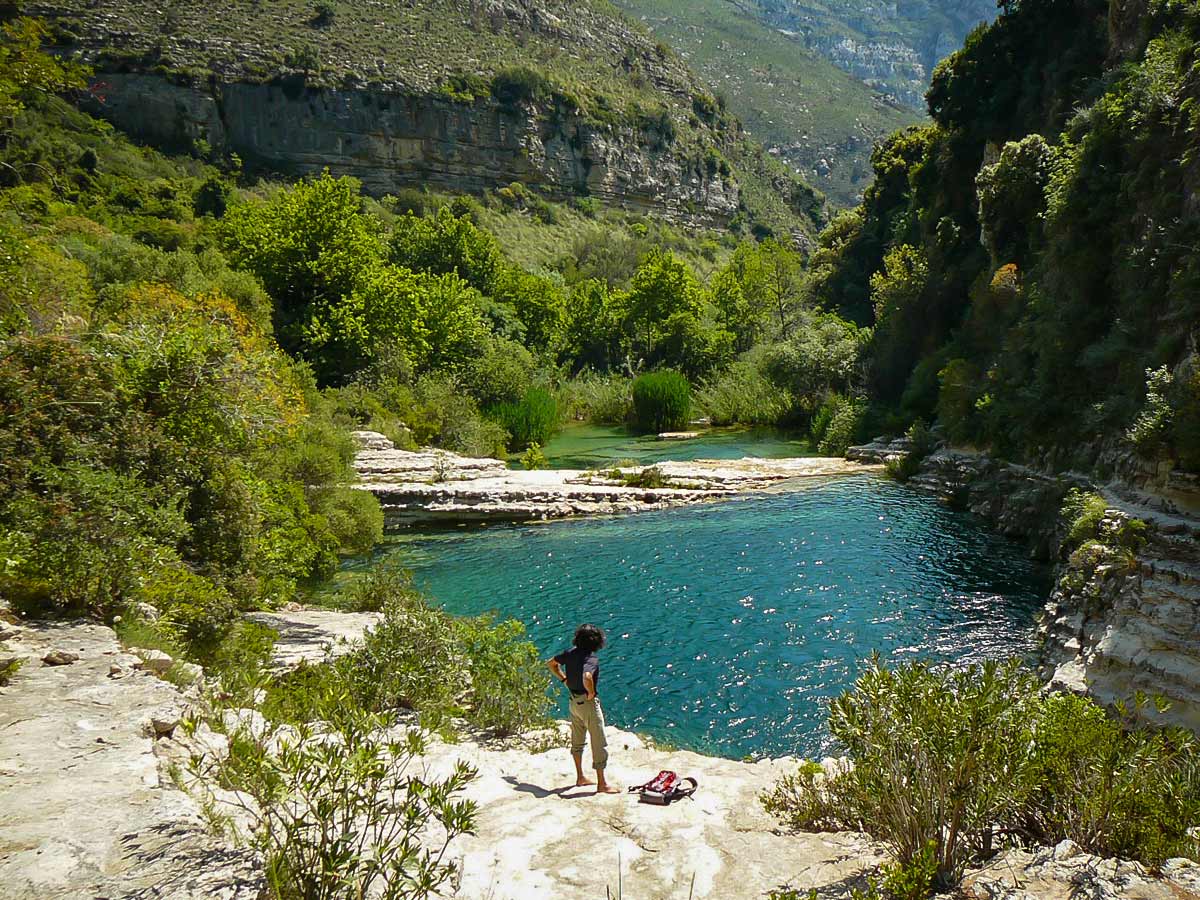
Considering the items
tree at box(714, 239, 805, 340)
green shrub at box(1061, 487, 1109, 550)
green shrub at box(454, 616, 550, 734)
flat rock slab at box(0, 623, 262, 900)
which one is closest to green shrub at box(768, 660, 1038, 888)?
flat rock slab at box(0, 623, 262, 900)

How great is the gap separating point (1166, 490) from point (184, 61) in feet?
285

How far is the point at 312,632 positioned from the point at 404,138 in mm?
81941

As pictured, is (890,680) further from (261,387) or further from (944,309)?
(944,309)

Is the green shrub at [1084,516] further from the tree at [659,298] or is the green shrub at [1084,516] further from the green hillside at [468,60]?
the green hillside at [468,60]

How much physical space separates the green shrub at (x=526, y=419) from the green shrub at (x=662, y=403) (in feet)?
23.9

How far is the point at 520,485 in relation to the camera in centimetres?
2488

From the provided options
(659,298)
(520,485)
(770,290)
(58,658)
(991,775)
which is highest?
(770,290)

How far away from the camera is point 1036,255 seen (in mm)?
24000

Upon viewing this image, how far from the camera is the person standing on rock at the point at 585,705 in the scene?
6.61 m

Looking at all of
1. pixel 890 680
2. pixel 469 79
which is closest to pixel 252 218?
pixel 890 680

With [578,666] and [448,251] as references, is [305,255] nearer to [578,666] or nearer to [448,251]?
[448,251]

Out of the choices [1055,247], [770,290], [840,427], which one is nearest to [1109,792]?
[1055,247]

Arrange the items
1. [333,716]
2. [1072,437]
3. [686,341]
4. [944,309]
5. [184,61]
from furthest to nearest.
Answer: [184,61] < [686,341] < [944,309] < [1072,437] < [333,716]

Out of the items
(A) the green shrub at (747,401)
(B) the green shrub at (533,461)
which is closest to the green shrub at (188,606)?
(B) the green shrub at (533,461)
